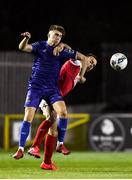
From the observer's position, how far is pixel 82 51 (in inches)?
1134

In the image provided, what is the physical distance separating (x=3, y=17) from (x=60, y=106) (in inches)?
723

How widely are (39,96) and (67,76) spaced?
0.83 metres

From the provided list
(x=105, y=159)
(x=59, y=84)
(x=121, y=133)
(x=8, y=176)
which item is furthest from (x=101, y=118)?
(x=8, y=176)

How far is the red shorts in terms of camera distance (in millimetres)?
16297

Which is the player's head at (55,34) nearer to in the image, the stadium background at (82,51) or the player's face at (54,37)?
the player's face at (54,37)

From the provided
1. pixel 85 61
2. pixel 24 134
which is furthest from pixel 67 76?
pixel 24 134

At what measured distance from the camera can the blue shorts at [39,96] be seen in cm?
1567

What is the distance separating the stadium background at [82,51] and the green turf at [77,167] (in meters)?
2.55

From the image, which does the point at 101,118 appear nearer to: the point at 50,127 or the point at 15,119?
the point at 15,119

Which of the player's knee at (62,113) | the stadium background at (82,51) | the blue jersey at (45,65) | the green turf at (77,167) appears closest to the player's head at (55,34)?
the blue jersey at (45,65)

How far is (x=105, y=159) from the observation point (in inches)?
802

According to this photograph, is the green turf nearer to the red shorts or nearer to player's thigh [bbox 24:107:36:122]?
player's thigh [bbox 24:107:36:122]

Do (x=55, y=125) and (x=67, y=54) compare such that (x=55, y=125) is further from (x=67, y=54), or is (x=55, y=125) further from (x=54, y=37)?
(x=54, y=37)

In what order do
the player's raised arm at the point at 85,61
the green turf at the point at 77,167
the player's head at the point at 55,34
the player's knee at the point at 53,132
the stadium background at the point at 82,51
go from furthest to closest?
the stadium background at the point at 82,51 < the player's knee at the point at 53,132 < the player's raised arm at the point at 85,61 < the player's head at the point at 55,34 < the green turf at the point at 77,167
